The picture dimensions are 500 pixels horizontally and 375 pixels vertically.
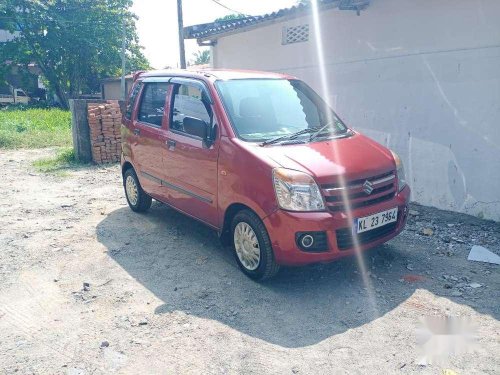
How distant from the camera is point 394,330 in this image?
10.9ft

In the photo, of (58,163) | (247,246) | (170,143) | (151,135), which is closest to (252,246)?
(247,246)

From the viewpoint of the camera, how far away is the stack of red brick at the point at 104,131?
9.73 metres

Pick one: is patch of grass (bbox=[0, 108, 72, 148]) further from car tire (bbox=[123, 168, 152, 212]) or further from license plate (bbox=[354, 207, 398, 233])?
license plate (bbox=[354, 207, 398, 233])

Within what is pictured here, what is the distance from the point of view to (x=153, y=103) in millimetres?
5355

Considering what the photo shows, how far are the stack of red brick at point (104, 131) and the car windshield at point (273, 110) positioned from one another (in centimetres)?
607

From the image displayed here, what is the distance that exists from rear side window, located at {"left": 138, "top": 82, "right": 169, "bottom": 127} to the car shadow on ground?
142 cm

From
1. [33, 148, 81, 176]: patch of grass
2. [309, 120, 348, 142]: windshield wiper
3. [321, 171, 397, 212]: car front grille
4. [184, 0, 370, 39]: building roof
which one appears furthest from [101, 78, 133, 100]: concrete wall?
[321, 171, 397, 212]: car front grille

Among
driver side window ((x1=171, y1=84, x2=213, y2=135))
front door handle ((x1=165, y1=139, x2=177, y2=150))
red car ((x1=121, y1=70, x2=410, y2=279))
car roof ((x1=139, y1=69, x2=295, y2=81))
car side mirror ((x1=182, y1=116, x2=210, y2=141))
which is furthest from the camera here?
front door handle ((x1=165, y1=139, x2=177, y2=150))

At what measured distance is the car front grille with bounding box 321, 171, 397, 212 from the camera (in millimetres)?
3605

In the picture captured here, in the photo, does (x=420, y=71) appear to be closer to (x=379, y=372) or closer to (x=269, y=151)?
(x=269, y=151)

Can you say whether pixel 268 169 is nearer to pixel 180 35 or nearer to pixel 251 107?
pixel 251 107

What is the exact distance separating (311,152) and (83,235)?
3145mm

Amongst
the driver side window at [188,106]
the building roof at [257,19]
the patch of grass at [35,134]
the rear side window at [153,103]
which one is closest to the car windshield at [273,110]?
the driver side window at [188,106]

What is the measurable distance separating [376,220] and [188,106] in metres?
2.30
